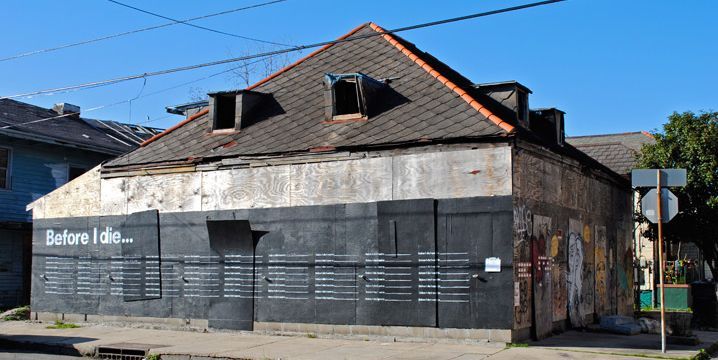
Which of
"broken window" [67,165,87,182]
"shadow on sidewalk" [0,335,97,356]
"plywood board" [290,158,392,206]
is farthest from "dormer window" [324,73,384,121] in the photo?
"broken window" [67,165,87,182]

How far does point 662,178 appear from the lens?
13992mm

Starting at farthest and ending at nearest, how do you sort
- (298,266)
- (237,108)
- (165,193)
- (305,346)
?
(237,108) < (165,193) < (298,266) < (305,346)

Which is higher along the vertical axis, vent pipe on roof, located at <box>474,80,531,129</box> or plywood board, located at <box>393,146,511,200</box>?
vent pipe on roof, located at <box>474,80,531,129</box>

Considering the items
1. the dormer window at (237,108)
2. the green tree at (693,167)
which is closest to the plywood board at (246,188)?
the dormer window at (237,108)

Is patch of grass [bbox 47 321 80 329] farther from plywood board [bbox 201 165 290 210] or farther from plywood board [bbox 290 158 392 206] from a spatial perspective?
plywood board [bbox 290 158 392 206]

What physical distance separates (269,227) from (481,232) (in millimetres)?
4875

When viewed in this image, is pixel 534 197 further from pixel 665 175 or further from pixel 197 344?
pixel 197 344

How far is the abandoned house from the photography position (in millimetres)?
14594

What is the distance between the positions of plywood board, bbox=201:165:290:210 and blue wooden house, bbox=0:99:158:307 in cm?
1093

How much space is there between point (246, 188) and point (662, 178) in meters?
8.83

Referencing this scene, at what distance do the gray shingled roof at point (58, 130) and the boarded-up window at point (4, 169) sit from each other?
0.91 meters

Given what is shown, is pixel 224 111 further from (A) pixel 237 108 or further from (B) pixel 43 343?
(B) pixel 43 343

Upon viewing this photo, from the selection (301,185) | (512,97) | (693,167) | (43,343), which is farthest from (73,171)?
(693,167)

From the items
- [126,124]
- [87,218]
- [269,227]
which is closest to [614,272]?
[269,227]
